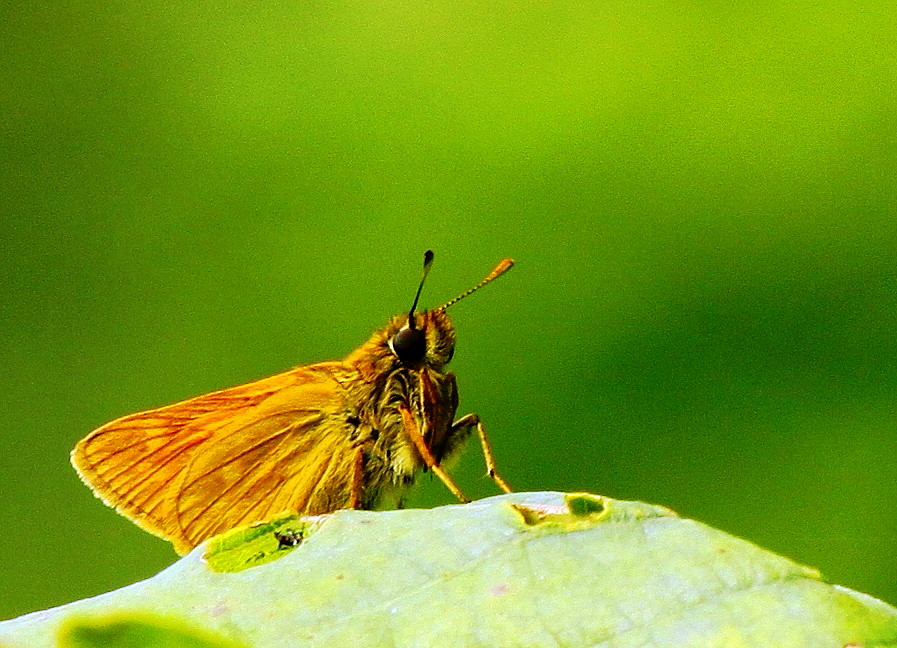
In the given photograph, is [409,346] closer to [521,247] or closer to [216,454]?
[216,454]

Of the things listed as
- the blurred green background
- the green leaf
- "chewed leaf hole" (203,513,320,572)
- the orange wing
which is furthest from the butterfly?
the green leaf

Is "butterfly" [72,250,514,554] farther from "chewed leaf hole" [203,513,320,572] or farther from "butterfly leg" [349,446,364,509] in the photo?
"chewed leaf hole" [203,513,320,572]

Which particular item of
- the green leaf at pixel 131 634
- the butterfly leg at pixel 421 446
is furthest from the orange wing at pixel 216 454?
the green leaf at pixel 131 634

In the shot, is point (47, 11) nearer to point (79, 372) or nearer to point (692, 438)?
point (79, 372)

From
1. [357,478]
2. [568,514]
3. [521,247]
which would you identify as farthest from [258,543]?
[521,247]

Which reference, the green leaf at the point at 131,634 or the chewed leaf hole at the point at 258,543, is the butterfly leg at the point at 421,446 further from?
the green leaf at the point at 131,634

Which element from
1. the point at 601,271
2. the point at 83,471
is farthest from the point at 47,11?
the point at 83,471

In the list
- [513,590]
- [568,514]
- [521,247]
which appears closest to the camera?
[513,590]
